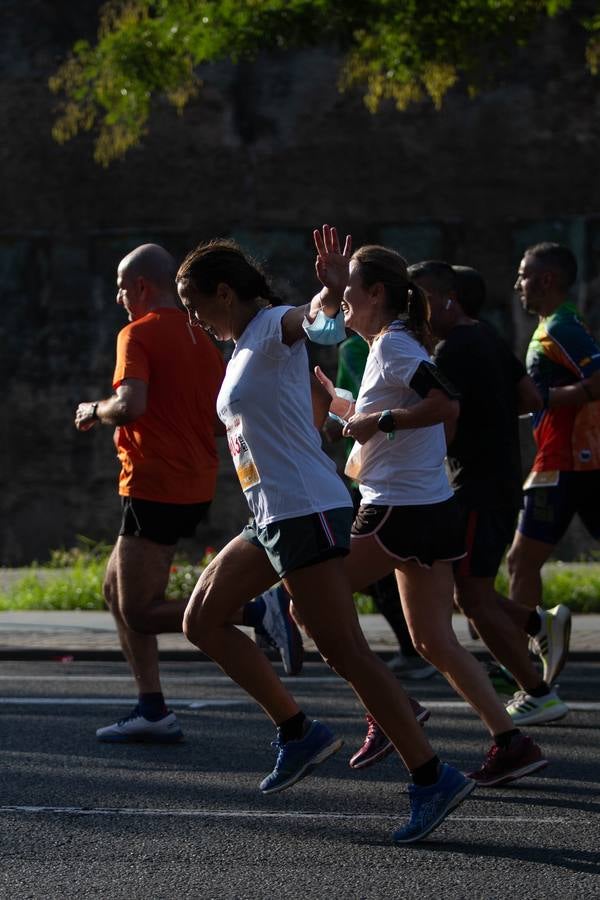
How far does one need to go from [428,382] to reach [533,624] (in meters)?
2.37

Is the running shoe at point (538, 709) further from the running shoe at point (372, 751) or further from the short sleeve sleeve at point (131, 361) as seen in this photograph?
the short sleeve sleeve at point (131, 361)

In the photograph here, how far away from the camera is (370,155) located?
54.1 feet

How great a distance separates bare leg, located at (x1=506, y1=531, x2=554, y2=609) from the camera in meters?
7.79

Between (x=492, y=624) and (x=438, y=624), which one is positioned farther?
(x=492, y=624)

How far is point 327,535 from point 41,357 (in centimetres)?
1244

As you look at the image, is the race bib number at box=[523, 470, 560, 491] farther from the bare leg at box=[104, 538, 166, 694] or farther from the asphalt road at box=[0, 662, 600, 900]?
the bare leg at box=[104, 538, 166, 694]

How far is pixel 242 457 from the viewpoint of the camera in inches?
201

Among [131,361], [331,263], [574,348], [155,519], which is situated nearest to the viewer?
[331,263]

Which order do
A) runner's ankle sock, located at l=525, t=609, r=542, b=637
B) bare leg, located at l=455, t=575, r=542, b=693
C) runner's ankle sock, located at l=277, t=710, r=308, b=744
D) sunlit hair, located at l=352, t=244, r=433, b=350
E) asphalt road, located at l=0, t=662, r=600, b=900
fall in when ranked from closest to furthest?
asphalt road, located at l=0, t=662, r=600, b=900, runner's ankle sock, located at l=277, t=710, r=308, b=744, sunlit hair, located at l=352, t=244, r=433, b=350, bare leg, located at l=455, t=575, r=542, b=693, runner's ankle sock, located at l=525, t=609, r=542, b=637

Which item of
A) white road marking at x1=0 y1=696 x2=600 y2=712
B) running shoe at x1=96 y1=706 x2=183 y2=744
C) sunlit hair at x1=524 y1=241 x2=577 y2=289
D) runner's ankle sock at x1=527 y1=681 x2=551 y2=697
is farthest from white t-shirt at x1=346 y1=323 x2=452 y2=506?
white road marking at x1=0 y1=696 x2=600 y2=712

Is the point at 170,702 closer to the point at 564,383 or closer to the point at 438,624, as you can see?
the point at 564,383

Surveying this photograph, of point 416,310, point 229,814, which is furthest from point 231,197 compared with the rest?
point 229,814

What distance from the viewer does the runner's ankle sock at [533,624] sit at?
743 cm

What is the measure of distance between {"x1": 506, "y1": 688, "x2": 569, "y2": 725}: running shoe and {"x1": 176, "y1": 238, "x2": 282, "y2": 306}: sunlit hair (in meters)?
2.45
